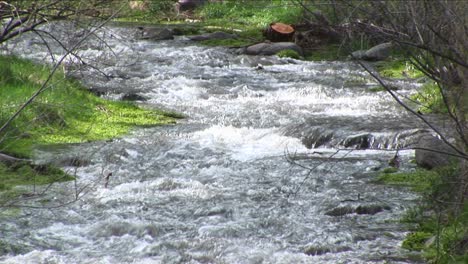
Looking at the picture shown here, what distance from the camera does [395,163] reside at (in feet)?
29.1

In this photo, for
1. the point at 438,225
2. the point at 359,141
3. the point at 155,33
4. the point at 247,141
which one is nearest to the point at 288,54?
the point at 155,33

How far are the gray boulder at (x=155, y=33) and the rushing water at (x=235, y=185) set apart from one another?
6.10 metres

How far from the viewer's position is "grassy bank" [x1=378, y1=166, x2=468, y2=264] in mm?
5531

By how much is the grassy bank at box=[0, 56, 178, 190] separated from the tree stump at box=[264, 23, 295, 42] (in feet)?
25.5

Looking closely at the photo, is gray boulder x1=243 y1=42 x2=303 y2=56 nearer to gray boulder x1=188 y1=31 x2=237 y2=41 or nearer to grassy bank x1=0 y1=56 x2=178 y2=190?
gray boulder x1=188 y1=31 x2=237 y2=41

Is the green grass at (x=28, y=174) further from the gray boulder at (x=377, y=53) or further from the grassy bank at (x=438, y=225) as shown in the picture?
the gray boulder at (x=377, y=53)

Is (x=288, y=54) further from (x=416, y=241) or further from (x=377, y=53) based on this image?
(x=416, y=241)

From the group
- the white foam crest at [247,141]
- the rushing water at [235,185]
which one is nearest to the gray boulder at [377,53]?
the rushing water at [235,185]

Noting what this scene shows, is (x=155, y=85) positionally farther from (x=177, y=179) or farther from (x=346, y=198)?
(x=346, y=198)

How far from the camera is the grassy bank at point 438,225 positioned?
5.53 m

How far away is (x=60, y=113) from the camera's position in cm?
1035

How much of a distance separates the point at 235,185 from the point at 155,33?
1274 cm

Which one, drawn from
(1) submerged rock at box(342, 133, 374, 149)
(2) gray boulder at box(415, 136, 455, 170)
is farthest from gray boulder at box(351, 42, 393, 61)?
(2) gray boulder at box(415, 136, 455, 170)

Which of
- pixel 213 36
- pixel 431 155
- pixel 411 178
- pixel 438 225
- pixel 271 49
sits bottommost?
pixel 213 36
